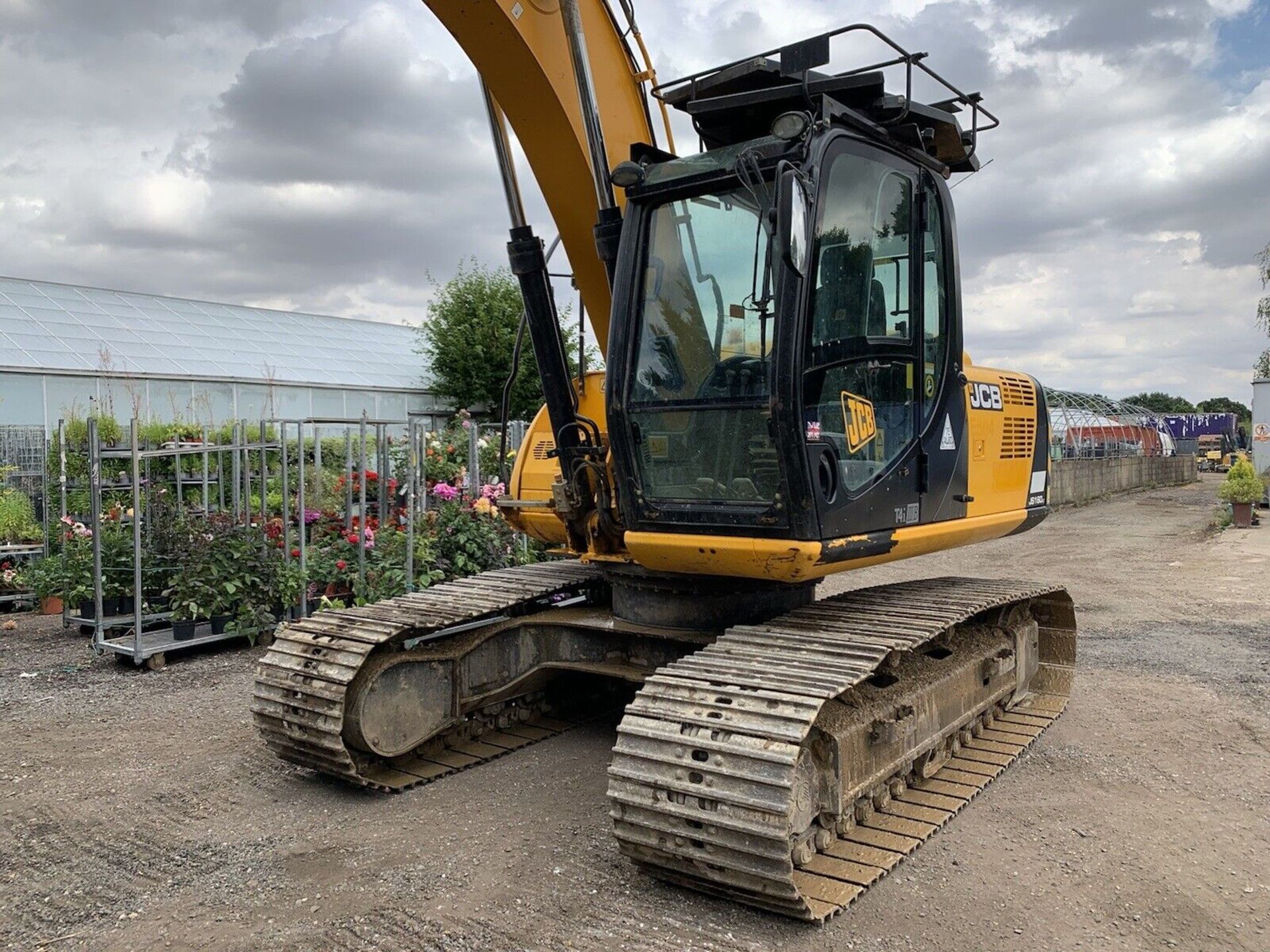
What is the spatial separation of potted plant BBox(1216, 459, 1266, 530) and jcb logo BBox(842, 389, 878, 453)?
15973mm

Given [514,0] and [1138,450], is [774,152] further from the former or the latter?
[1138,450]

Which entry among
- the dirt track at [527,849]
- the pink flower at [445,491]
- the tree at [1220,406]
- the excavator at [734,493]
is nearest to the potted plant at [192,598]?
the dirt track at [527,849]

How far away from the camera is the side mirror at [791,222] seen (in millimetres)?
3830

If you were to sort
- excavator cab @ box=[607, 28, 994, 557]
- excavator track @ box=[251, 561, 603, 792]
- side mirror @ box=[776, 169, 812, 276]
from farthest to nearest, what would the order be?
excavator track @ box=[251, 561, 603, 792] < excavator cab @ box=[607, 28, 994, 557] < side mirror @ box=[776, 169, 812, 276]

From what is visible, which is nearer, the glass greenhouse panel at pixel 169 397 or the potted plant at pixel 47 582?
the potted plant at pixel 47 582

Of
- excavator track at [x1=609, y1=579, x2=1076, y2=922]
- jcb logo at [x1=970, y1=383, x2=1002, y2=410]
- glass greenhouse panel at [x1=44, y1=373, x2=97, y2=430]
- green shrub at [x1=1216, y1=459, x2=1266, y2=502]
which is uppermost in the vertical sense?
glass greenhouse panel at [x1=44, y1=373, x2=97, y2=430]

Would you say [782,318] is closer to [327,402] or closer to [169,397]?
[169,397]

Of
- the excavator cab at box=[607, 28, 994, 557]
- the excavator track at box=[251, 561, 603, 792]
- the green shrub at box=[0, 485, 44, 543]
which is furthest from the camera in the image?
the green shrub at box=[0, 485, 44, 543]

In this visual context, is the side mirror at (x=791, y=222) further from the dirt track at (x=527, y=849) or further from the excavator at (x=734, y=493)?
the dirt track at (x=527, y=849)

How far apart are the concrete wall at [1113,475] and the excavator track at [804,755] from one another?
15.6 metres

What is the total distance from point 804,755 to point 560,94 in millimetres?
2969

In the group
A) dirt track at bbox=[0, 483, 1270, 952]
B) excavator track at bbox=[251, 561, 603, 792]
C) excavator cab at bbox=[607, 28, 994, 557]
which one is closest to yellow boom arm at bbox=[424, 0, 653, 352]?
excavator cab at bbox=[607, 28, 994, 557]

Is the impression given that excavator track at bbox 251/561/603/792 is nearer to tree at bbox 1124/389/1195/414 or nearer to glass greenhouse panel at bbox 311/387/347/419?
glass greenhouse panel at bbox 311/387/347/419

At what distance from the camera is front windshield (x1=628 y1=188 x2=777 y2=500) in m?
4.23
